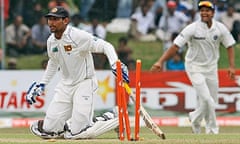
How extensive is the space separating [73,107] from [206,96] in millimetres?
3402

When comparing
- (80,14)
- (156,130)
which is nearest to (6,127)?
(80,14)

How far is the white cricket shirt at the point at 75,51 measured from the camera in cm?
1243

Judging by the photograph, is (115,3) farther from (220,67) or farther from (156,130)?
(156,130)

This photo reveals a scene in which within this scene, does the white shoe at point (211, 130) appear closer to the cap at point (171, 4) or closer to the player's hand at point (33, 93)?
the player's hand at point (33, 93)

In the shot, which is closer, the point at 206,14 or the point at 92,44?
the point at 92,44

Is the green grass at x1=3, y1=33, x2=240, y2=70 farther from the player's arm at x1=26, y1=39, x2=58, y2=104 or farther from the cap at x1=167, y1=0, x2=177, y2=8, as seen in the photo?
the player's arm at x1=26, y1=39, x2=58, y2=104

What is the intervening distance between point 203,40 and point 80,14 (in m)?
7.92

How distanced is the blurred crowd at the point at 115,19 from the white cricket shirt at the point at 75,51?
933 cm

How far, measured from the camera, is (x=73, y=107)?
1271 centimetres

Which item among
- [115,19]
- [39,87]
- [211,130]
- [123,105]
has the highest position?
[115,19]

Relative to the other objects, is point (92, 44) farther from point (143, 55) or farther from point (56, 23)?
point (143, 55)

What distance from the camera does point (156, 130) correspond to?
11.5 metres

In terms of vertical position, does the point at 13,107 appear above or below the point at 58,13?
below

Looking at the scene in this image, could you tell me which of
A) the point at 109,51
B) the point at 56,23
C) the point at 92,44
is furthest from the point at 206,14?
the point at 56,23
